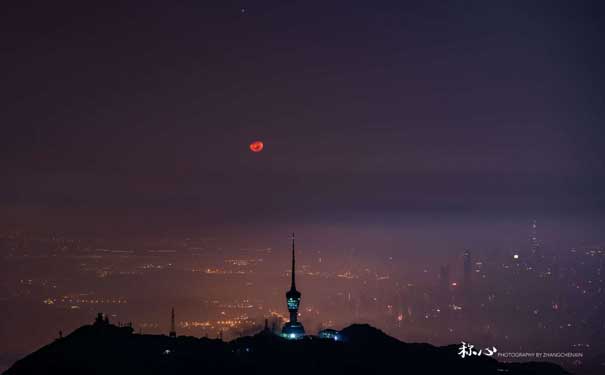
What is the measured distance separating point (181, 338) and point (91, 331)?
556 inches

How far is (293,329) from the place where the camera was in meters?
116

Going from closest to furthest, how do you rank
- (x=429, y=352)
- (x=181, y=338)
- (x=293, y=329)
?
(x=181, y=338) < (x=293, y=329) < (x=429, y=352)

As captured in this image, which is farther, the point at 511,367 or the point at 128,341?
the point at 511,367

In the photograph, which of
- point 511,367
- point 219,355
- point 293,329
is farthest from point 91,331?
point 511,367

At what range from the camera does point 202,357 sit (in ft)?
312

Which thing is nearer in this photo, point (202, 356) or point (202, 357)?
point (202, 357)

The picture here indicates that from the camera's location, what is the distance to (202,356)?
9550 centimetres

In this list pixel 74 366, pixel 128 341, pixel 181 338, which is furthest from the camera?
pixel 181 338

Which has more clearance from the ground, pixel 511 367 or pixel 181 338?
pixel 181 338

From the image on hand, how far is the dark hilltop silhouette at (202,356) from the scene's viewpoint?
9188 cm

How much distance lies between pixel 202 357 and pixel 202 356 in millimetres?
444

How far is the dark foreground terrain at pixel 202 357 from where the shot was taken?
9188cm

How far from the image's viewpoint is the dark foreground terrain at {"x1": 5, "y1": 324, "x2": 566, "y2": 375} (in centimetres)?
9188

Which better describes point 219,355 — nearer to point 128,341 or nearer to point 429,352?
point 128,341
